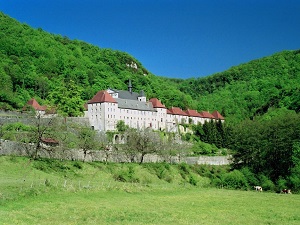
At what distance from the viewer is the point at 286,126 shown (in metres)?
66.8

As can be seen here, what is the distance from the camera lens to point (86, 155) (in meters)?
60.4

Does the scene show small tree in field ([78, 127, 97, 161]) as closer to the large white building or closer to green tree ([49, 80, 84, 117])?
green tree ([49, 80, 84, 117])

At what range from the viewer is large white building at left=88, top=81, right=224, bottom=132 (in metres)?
94.6

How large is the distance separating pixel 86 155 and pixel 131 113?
43.1m

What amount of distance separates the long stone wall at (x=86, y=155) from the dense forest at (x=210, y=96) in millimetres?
6068

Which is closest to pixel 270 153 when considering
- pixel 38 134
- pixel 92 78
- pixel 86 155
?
pixel 86 155

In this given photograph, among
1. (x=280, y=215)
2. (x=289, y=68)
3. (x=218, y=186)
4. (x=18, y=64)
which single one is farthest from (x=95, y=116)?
(x=289, y=68)

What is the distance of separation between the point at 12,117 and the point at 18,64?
70628 millimetres

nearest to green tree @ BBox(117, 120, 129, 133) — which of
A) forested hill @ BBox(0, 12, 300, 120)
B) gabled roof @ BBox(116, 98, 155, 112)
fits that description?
gabled roof @ BBox(116, 98, 155, 112)

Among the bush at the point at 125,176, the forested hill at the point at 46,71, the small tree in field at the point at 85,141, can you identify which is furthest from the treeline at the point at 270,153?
Result: the forested hill at the point at 46,71

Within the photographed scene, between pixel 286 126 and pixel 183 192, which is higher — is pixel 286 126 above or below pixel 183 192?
above

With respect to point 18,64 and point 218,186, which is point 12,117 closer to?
point 218,186

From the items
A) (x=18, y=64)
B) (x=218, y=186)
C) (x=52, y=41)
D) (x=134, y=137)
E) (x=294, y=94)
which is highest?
(x=52, y=41)

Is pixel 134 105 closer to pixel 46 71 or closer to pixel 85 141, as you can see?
pixel 85 141
